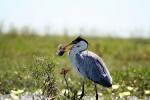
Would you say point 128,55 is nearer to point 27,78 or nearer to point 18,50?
point 18,50

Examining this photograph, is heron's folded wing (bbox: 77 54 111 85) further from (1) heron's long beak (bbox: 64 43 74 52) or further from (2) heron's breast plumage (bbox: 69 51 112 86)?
(1) heron's long beak (bbox: 64 43 74 52)

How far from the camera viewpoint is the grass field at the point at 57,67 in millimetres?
8305

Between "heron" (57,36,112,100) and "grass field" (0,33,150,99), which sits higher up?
"heron" (57,36,112,100)

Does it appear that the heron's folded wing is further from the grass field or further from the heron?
the grass field

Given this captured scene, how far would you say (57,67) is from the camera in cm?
1156

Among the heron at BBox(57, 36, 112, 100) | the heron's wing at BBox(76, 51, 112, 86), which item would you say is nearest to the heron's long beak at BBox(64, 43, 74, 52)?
the heron at BBox(57, 36, 112, 100)

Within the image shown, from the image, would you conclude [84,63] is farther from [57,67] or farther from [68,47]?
[57,67]

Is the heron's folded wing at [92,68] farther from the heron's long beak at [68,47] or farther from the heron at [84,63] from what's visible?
the heron's long beak at [68,47]

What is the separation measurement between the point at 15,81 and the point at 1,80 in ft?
1.12

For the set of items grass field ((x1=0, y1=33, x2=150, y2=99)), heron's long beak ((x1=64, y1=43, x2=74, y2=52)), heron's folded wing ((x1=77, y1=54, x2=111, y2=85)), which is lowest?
grass field ((x1=0, y1=33, x2=150, y2=99))

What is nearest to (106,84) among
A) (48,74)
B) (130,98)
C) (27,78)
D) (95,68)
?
(95,68)

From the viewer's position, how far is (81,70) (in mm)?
8781

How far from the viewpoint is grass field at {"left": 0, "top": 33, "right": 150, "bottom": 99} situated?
27.2ft

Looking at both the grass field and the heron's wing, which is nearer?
the grass field
